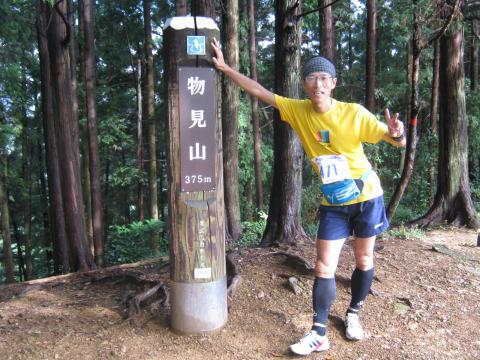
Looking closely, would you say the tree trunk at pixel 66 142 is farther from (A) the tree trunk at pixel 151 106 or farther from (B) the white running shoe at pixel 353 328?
(A) the tree trunk at pixel 151 106

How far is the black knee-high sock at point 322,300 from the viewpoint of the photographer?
3252 mm

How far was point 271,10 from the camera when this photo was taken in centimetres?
1922

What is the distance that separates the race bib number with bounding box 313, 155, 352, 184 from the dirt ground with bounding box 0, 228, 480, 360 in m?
1.41

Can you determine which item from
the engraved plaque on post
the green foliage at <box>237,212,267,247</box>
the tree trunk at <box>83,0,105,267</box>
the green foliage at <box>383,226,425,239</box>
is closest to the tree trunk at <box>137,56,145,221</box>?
the tree trunk at <box>83,0,105,267</box>

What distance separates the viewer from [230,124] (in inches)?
360

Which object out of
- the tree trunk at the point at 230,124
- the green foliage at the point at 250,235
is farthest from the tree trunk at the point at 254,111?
the tree trunk at the point at 230,124

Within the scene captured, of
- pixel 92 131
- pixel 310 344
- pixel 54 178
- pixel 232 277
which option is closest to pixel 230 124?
pixel 54 178

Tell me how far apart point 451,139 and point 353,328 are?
6.93 meters

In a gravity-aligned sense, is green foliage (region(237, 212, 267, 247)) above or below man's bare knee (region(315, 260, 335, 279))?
below

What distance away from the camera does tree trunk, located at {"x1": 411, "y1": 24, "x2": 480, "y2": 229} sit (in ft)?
28.3

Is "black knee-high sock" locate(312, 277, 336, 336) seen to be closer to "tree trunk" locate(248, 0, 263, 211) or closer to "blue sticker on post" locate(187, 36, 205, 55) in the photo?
"blue sticker on post" locate(187, 36, 205, 55)

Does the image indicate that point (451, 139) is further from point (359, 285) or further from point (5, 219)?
point (5, 219)

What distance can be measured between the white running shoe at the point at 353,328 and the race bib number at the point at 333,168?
1286 millimetres

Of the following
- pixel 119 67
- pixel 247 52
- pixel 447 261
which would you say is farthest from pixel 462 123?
pixel 119 67
